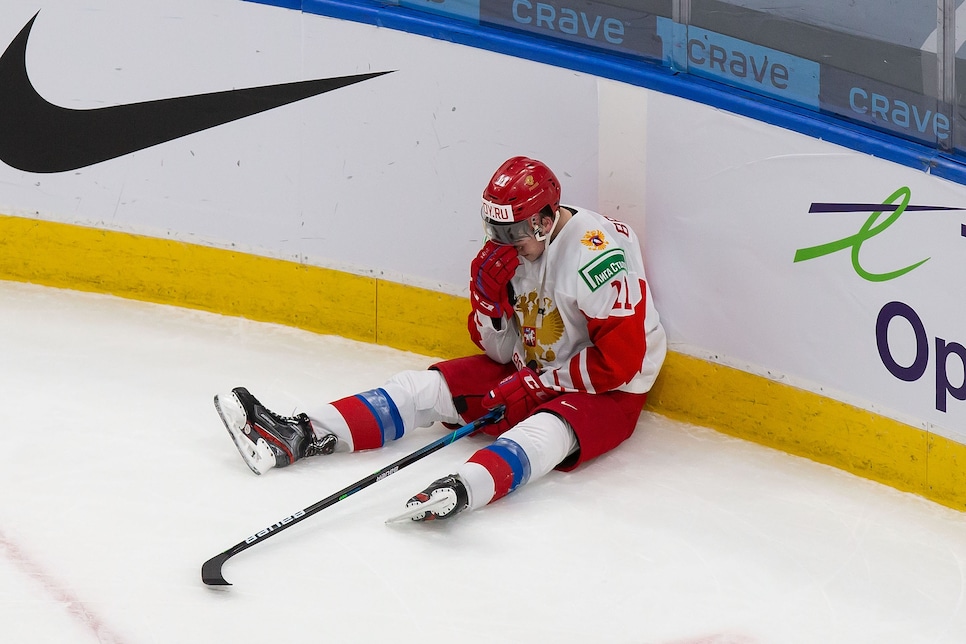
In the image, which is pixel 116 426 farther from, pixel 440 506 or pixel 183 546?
pixel 440 506

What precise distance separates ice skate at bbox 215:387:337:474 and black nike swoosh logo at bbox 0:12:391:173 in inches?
52.5

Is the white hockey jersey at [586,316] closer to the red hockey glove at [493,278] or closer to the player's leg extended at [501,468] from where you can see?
the red hockey glove at [493,278]

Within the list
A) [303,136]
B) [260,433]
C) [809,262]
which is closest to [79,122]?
[303,136]

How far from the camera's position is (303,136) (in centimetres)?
446

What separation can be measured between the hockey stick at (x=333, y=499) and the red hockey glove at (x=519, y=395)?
3 centimetres

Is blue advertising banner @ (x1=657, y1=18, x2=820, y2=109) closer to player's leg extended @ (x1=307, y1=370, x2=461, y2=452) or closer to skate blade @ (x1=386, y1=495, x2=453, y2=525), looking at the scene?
player's leg extended @ (x1=307, y1=370, x2=461, y2=452)

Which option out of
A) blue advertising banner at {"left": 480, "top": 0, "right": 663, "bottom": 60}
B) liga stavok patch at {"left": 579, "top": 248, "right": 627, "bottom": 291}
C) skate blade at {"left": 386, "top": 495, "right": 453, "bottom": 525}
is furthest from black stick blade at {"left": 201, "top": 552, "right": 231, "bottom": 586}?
blue advertising banner at {"left": 480, "top": 0, "right": 663, "bottom": 60}

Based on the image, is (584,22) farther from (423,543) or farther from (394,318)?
(423,543)

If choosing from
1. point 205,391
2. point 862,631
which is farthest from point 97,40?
point 862,631

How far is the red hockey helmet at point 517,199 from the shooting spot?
3555 mm

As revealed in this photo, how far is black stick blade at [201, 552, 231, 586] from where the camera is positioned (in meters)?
3.04

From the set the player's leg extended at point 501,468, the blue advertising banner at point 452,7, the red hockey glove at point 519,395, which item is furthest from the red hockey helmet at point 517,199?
the blue advertising banner at point 452,7

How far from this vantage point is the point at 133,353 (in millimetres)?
4367

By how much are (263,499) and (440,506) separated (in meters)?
0.52
